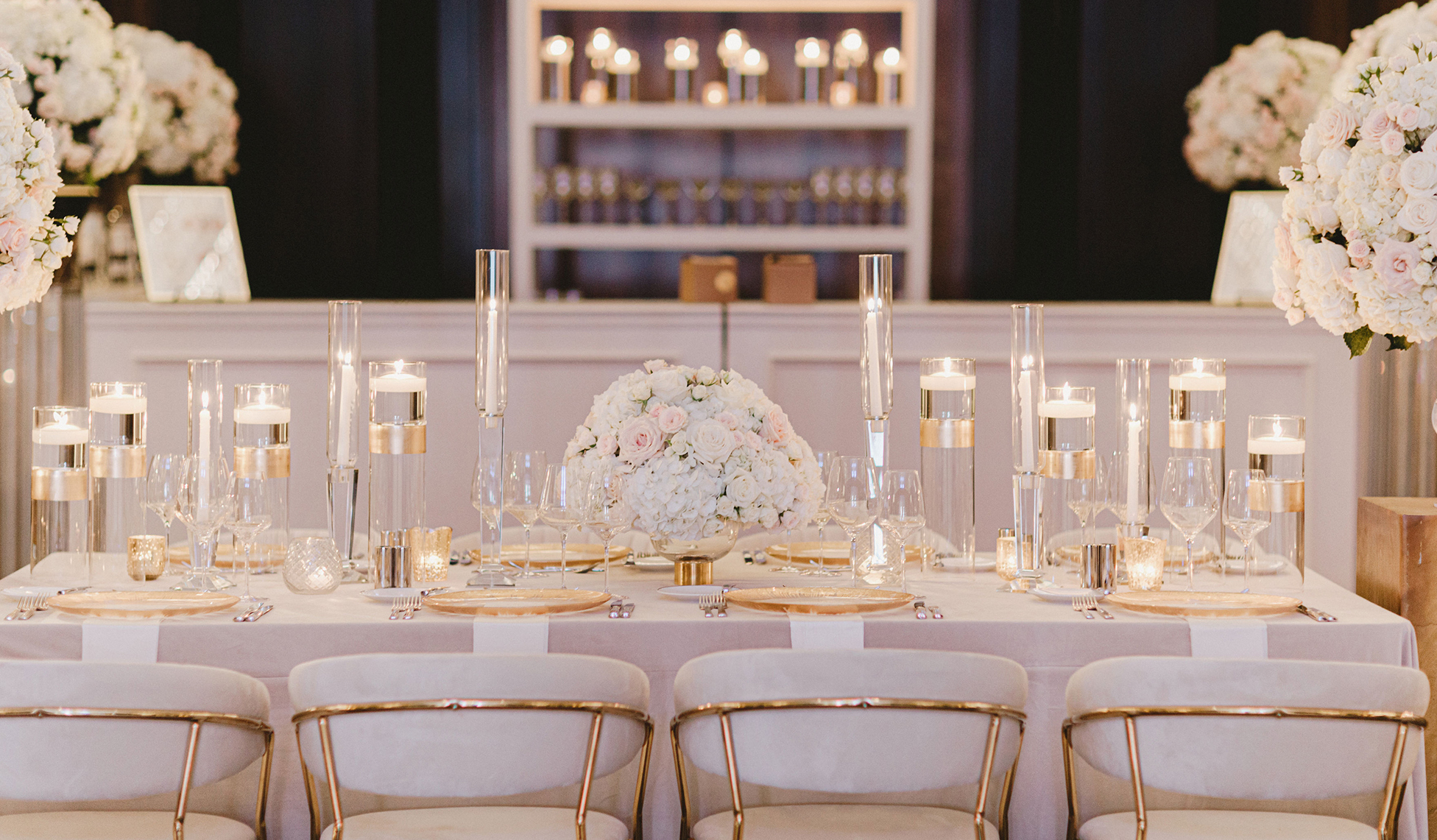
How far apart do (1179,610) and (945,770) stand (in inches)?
22.4

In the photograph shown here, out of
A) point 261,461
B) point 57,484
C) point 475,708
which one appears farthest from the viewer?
point 261,461

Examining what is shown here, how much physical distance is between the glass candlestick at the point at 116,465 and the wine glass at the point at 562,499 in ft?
2.36

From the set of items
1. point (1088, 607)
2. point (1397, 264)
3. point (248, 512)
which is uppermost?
point (1397, 264)

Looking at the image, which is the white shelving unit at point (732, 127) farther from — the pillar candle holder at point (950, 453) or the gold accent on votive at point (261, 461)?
the gold accent on votive at point (261, 461)

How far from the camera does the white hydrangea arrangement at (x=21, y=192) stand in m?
2.53

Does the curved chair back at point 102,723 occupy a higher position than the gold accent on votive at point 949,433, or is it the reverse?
→ the gold accent on votive at point 949,433

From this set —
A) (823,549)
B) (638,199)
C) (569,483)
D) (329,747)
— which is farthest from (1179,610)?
(638,199)

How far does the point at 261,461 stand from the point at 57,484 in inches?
13.4

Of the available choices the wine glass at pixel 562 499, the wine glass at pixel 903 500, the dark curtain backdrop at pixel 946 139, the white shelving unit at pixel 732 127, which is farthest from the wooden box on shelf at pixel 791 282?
the wine glass at pixel 562 499

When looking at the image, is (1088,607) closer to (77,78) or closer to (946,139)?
→ (77,78)

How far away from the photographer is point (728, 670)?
1.91 meters

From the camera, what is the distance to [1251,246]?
4266 millimetres

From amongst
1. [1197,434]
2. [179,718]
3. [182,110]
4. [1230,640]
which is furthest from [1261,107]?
[179,718]

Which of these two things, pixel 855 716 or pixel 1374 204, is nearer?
pixel 855 716
